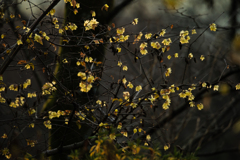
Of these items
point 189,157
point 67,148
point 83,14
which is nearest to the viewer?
point 189,157

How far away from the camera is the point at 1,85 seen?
2270mm

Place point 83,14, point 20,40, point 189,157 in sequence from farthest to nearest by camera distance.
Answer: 1. point 83,14
2. point 20,40
3. point 189,157

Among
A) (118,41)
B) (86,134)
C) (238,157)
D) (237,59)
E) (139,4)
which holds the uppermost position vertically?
(118,41)

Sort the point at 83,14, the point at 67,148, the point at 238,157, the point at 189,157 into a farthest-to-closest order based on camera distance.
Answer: the point at 238,157 → the point at 83,14 → the point at 67,148 → the point at 189,157

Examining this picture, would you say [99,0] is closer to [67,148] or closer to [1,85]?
[1,85]

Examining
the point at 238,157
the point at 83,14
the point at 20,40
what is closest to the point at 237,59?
the point at 83,14

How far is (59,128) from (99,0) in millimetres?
1693

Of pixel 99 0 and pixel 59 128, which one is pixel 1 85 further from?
pixel 99 0

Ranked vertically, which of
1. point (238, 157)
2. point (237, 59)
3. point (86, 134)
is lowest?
point (238, 157)

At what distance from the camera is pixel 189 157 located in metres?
1.38

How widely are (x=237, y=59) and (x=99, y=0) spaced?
2.21 metres

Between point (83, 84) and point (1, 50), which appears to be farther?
point (1, 50)

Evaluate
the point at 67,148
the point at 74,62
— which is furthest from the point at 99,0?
the point at 67,148

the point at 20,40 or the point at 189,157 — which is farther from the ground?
the point at 20,40
